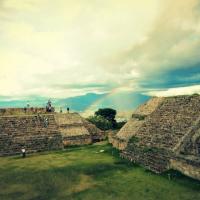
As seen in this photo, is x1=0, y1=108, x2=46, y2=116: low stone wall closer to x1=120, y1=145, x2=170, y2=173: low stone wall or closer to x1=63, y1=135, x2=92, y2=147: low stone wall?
x1=63, y1=135, x2=92, y2=147: low stone wall

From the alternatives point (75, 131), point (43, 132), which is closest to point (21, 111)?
point (43, 132)

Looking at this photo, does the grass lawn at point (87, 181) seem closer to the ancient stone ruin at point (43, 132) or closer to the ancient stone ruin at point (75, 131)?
the ancient stone ruin at point (43, 132)

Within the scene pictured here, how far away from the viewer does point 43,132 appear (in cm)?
3872

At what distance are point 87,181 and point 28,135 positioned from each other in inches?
699

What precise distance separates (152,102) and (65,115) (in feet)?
46.8

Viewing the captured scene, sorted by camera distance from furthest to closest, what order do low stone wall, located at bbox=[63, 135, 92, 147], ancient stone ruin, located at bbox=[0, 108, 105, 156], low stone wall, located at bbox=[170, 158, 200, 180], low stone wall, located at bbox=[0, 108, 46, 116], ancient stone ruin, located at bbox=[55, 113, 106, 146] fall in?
low stone wall, located at bbox=[0, 108, 46, 116], ancient stone ruin, located at bbox=[55, 113, 106, 146], low stone wall, located at bbox=[63, 135, 92, 147], ancient stone ruin, located at bbox=[0, 108, 105, 156], low stone wall, located at bbox=[170, 158, 200, 180]

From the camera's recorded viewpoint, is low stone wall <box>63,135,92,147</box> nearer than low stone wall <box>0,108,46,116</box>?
Yes

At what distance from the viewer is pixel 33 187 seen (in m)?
21.4

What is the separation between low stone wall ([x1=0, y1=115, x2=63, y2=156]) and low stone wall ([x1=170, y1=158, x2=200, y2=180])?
1922cm

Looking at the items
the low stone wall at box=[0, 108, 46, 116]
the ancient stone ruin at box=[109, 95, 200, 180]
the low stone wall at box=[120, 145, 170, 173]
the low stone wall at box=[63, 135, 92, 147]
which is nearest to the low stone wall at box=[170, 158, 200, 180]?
the ancient stone ruin at box=[109, 95, 200, 180]

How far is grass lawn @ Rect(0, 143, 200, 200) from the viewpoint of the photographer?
18.8 meters

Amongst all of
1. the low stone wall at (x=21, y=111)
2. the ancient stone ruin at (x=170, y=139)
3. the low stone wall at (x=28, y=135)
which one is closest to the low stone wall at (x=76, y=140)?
the low stone wall at (x=28, y=135)

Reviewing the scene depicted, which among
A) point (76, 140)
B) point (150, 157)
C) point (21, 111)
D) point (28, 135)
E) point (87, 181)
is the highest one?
point (21, 111)

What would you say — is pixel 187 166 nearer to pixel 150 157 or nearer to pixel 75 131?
pixel 150 157
